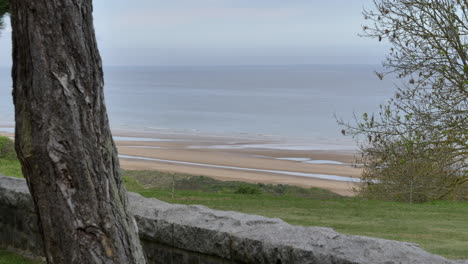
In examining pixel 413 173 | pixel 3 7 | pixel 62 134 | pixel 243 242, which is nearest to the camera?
pixel 62 134

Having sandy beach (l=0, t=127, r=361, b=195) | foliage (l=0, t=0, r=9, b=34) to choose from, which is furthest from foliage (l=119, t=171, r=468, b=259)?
sandy beach (l=0, t=127, r=361, b=195)

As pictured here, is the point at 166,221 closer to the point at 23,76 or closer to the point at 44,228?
the point at 44,228

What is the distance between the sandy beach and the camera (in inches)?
1028

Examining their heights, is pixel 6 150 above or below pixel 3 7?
below

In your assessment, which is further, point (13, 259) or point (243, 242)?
point (13, 259)

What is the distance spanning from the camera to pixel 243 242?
143 inches

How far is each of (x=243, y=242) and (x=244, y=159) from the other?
91.4ft

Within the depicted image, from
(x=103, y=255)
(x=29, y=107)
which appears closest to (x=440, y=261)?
(x=103, y=255)

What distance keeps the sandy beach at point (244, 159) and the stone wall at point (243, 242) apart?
17019mm

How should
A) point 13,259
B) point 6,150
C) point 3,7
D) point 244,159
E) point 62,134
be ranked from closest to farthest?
1. point 62,134
2. point 13,259
3. point 3,7
4. point 6,150
5. point 244,159

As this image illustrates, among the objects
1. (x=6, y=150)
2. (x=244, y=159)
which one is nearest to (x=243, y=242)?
(x=6, y=150)

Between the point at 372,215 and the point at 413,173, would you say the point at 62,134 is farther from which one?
the point at 413,173

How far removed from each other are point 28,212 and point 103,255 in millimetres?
2886

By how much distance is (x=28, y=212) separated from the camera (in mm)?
5473
